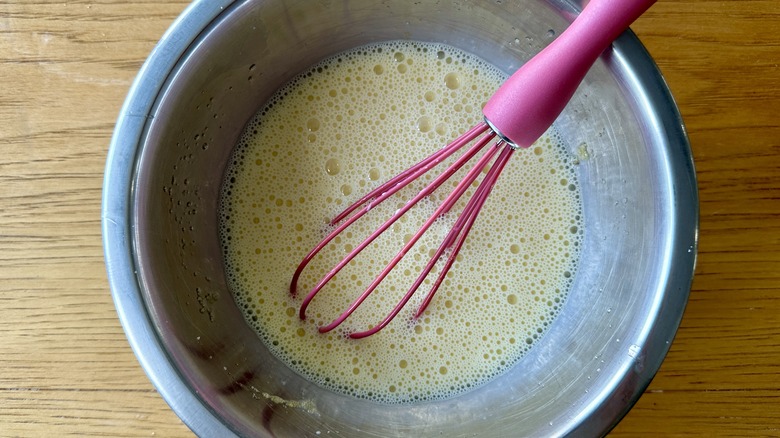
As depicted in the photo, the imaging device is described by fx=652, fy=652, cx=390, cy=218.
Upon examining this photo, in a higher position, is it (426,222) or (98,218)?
(98,218)

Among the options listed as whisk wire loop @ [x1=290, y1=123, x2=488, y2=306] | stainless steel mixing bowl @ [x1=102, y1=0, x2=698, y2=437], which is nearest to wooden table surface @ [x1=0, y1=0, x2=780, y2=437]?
stainless steel mixing bowl @ [x1=102, y1=0, x2=698, y2=437]

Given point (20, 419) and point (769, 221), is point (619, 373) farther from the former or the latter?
point (20, 419)

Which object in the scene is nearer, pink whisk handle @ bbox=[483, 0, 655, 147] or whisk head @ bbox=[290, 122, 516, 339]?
pink whisk handle @ bbox=[483, 0, 655, 147]

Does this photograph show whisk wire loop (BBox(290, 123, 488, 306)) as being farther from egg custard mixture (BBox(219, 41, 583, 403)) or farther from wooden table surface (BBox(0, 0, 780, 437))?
wooden table surface (BBox(0, 0, 780, 437))

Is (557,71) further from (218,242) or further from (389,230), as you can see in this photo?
(218,242)

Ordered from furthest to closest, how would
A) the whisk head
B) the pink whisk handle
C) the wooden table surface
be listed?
1. the wooden table surface
2. the whisk head
3. the pink whisk handle

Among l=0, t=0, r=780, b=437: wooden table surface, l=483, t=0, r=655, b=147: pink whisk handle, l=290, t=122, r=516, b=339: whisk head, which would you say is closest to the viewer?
l=483, t=0, r=655, b=147: pink whisk handle

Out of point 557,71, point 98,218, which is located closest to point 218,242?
point 98,218
